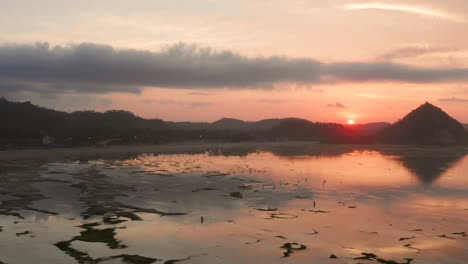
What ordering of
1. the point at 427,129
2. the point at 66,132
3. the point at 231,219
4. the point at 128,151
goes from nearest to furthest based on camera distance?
the point at 231,219
the point at 128,151
the point at 66,132
the point at 427,129

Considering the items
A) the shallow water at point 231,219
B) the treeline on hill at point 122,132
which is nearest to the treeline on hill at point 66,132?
the treeline on hill at point 122,132

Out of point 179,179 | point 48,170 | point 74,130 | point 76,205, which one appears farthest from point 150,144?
point 76,205

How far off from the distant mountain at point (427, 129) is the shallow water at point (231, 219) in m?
109

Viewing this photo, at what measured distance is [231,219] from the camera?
1016 inches

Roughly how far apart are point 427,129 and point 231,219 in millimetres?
139129

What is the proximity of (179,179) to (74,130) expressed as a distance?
9461 centimetres

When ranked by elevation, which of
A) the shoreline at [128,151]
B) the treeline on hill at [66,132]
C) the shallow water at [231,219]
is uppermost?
the treeline on hill at [66,132]

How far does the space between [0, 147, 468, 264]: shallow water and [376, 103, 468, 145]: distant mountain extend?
4309 inches

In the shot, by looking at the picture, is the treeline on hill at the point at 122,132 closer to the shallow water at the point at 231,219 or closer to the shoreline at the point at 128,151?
the shoreline at the point at 128,151

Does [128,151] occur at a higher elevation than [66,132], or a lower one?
lower

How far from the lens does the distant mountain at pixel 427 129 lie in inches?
5748

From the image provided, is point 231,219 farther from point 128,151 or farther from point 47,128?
point 47,128

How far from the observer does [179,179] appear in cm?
4516

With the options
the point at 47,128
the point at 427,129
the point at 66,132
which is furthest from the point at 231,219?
the point at 427,129
